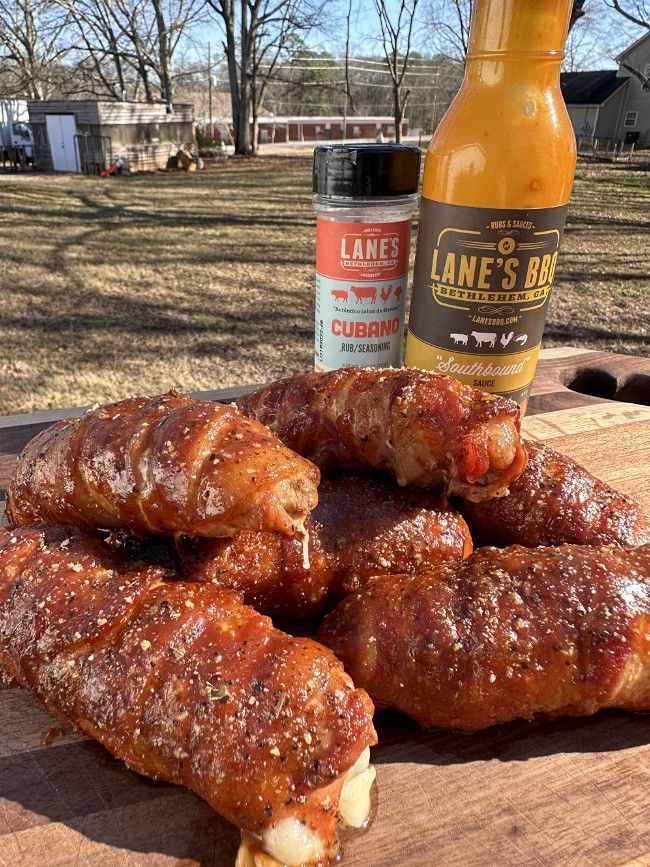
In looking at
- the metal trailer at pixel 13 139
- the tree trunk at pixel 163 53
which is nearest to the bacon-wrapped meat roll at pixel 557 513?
the metal trailer at pixel 13 139

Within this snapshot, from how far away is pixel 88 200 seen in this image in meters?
11.0

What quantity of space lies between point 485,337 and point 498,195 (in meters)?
0.36

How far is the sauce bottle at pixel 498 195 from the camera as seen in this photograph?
4.91 feet

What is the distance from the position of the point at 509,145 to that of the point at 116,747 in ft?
5.03

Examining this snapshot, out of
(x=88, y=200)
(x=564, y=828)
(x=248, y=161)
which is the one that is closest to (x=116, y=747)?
(x=564, y=828)

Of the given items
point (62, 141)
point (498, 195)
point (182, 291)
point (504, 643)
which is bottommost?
point (182, 291)

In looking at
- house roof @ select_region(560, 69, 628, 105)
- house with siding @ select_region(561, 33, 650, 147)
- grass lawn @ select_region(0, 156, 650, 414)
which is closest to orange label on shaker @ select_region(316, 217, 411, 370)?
grass lawn @ select_region(0, 156, 650, 414)

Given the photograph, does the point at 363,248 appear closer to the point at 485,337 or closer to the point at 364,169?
the point at 364,169

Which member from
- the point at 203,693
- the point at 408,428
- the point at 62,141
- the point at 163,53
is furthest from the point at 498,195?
the point at 163,53

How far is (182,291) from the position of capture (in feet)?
20.3

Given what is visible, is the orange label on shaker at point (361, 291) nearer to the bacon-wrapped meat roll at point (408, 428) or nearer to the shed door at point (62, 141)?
the bacon-wrapped meat roll at point (408, 428)

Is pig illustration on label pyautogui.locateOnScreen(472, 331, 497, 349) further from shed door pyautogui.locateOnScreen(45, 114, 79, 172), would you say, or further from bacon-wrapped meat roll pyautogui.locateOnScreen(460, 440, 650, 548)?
shed door pyautogui.locateOnScreen(45, 114, 79, 172)

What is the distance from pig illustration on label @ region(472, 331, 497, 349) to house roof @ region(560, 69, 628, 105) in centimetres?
2949

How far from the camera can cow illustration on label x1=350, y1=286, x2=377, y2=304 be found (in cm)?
181
